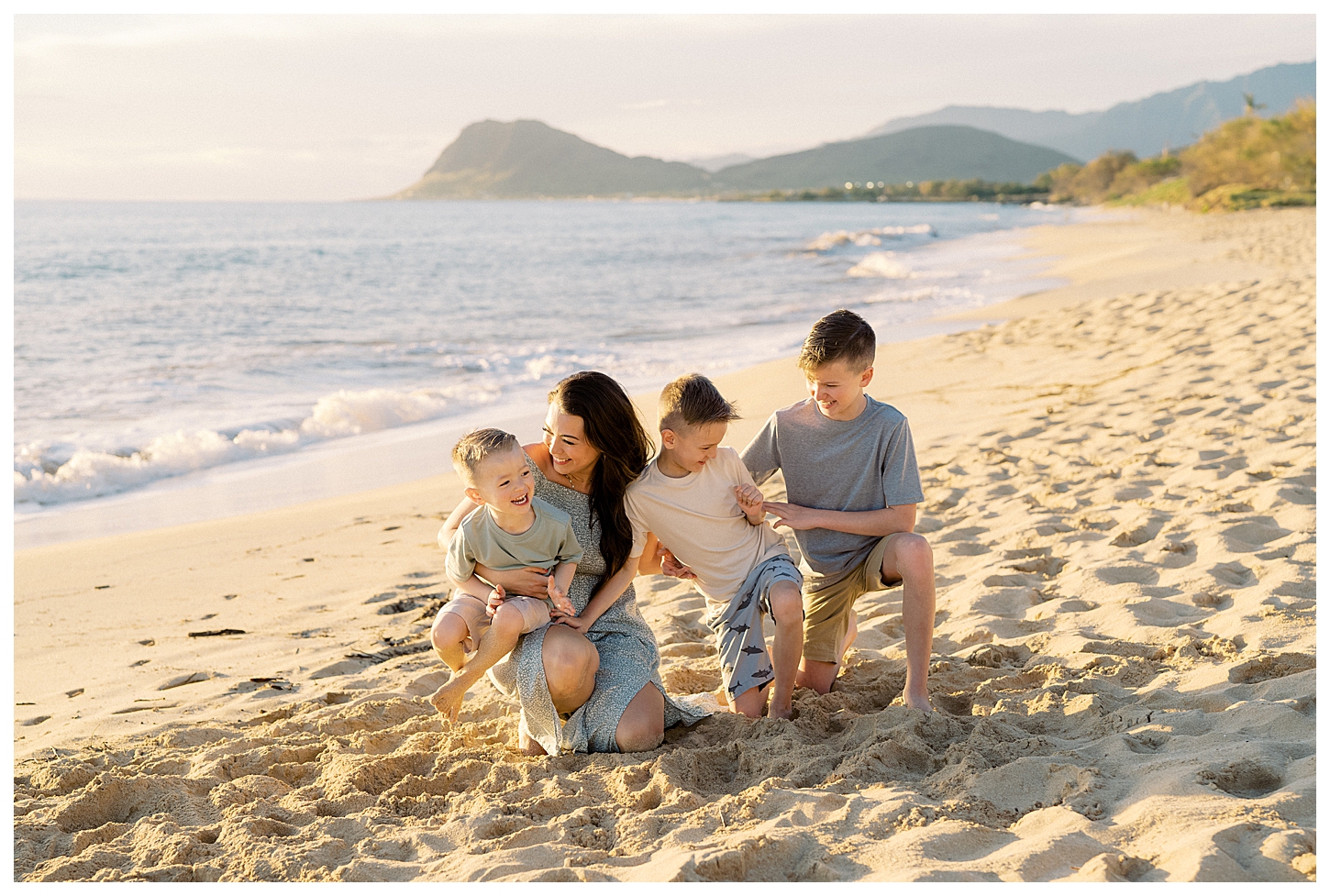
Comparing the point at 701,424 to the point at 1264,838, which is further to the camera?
the point at 701,424

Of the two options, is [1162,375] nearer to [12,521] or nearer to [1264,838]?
[1264,838]

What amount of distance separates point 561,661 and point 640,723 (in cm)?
30

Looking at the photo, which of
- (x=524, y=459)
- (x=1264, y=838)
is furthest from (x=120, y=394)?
(x=1264, y=838)

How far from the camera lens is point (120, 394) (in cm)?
973

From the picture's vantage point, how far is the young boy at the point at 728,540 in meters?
2.90

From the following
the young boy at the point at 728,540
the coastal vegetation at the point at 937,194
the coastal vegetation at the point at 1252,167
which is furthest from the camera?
the coastal vegetation at the point at 937,194

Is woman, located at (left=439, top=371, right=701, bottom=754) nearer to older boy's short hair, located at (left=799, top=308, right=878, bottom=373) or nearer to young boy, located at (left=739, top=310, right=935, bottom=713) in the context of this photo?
young boy, located at (left=739, top=310, right=935, bottom=713)

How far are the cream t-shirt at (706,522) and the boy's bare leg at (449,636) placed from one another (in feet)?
1.91

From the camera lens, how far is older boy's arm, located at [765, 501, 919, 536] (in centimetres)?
303

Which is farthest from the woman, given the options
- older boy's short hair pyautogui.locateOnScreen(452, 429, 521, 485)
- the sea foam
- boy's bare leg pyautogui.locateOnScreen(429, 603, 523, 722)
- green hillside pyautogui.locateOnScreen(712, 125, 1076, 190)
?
green hillside pyautogui.locateOnScreen(712, 125, 1076, 190)

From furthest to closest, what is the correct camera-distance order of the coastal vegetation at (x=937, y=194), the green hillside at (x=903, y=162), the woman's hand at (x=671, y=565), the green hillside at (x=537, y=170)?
the green hillside at (x=903, y=162)
the green hillside at (x=537, y=170)
the coastal vegetation at (x=937, y=194)
the woman's hand at (x=671, y=565)

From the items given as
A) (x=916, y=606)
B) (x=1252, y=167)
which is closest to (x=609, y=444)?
(x=916, y=606)

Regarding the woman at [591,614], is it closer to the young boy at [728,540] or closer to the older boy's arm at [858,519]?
the young boy at [728,540]

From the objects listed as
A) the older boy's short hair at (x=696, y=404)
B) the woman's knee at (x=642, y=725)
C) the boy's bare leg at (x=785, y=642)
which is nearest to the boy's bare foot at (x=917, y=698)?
the boy's bare leg at (x=785, y=642)
